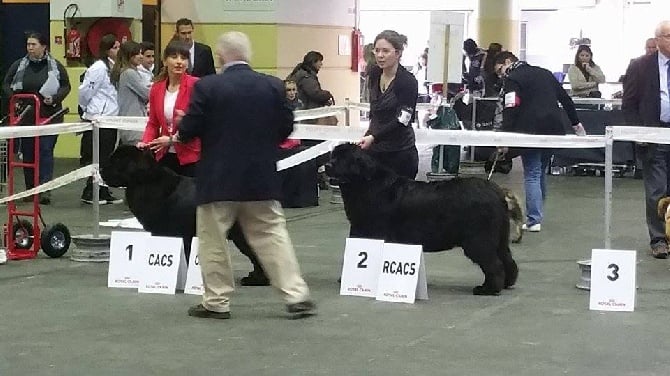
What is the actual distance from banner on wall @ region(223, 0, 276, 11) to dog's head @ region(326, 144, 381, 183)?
8.80 metres

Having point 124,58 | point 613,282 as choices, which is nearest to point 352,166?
point 613,282

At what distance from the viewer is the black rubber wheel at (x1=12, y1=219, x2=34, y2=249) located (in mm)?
8000

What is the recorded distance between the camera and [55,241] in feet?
25.9

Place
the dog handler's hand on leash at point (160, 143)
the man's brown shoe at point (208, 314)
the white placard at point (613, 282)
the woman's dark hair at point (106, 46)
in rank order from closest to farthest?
the man's brown shoe at point (208, 314)
the white placard at point (613, 282)
the dog handler's hand on leash at point (160, 143)
the woman's dark hair at point (106, 46)

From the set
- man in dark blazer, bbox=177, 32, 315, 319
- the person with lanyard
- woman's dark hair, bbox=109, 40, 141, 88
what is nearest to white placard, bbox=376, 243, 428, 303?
man in dark blazer, bbox=177, 32, 315, 319

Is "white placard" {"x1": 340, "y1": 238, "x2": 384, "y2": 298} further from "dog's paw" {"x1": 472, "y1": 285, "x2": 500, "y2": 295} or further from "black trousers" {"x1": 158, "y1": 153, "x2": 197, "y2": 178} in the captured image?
"black trousers" {"x1": 158, "y1": 153, "x2": 197, "y2": 178}

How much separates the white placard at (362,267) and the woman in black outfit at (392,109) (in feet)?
2.01

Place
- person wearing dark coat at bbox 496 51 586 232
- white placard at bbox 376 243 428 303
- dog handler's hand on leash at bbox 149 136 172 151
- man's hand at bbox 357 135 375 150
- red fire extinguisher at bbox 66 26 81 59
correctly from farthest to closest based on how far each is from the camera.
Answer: red fire extinguisher at bbox 66 26 81 59 < person wearing dark coat at bbox 496 51 586 232 < man's hand at bbox 357 135 375 150 < dog handler's hand on leash at bbox 149 136 172 151 < white placard at bbox 376 243 428 303

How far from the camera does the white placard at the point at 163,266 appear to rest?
6.57 meters

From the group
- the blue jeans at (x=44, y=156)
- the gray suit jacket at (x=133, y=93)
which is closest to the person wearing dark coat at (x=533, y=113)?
the gray suit jacket at (x=133, y=93)

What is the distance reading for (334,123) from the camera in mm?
12820

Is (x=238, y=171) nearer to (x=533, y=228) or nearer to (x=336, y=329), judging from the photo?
(x=336, y=329)

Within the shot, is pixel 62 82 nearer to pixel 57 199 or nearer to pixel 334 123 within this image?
pixel 57 199

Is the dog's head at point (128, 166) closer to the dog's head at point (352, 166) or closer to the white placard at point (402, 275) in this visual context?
the dog's head at point (352, 166)
